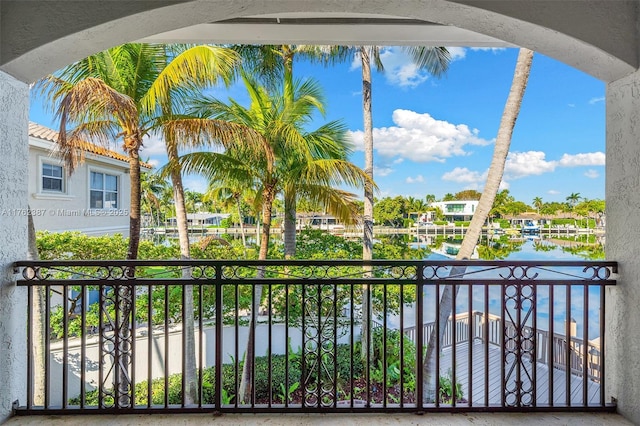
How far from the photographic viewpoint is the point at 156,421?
1.94m

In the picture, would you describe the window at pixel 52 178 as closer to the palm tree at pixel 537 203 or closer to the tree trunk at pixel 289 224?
the tree trunk at pixel 289 224

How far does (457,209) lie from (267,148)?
623 centimetres

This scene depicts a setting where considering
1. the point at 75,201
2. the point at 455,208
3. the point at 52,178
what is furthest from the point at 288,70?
the point at 455,208

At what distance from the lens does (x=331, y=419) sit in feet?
6.38

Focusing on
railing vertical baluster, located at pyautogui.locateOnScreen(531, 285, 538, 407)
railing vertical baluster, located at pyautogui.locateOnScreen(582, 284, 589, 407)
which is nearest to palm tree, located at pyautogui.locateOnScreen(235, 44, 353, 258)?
railing vertical baluster, located at pyautogui.locateOnScreen(531, 285, 538, 407)

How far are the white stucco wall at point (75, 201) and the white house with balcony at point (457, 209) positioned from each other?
7.96m

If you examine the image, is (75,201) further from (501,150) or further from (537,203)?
(537,203)

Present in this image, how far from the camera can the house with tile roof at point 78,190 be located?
568 cm

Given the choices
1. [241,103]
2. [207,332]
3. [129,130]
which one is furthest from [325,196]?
[207,332]

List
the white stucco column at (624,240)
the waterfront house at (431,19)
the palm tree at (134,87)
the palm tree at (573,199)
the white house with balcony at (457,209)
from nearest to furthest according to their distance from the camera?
the waterfront house at (431,19) → the white stucco column at (624,240) → the palm tree at (134,87) → the white house with balcony at (457,209) → the palm tree at (573,199)

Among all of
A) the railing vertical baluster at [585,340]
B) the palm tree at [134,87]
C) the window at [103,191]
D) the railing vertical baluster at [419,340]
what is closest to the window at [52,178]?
the window at [103,191]

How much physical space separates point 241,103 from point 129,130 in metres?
2.32

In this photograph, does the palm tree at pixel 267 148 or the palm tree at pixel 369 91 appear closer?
the palm tree at pixel 267 148

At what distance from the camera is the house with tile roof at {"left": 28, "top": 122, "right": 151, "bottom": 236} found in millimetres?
5684
